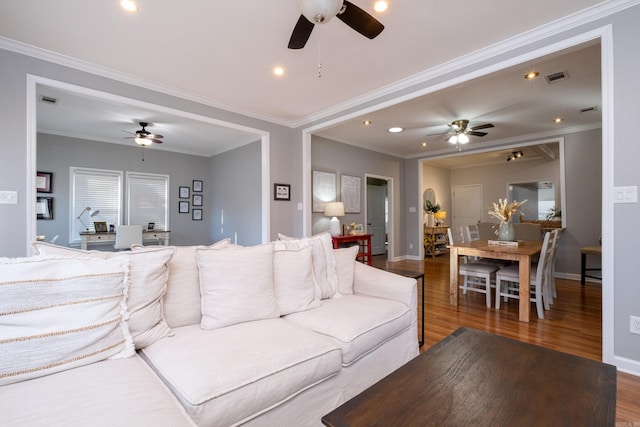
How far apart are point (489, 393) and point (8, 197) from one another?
3794 mm

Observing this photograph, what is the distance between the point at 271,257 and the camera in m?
1.88

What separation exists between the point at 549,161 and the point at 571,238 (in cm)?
310

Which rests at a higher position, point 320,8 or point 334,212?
point 320,8

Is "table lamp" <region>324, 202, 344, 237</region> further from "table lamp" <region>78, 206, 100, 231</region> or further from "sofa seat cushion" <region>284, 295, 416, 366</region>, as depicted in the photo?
"table lamp" <region>78, 206, 100, 231</region>

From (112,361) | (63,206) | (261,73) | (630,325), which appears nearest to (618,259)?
(630,325)

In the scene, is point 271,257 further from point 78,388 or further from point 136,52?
point 136,52

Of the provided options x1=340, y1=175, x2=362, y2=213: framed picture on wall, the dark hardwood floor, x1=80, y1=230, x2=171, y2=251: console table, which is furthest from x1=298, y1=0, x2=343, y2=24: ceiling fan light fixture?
x1=80, y1=230, x2=171, y2=251: console table

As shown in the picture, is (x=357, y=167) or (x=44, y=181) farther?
(x=357, y=167)

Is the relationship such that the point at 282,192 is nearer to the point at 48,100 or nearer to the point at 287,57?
the point at 287,57

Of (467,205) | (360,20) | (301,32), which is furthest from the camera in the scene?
(467,205)

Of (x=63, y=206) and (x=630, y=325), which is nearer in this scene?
(x=630, y=325)

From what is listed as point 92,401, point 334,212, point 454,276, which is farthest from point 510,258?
point 92,401

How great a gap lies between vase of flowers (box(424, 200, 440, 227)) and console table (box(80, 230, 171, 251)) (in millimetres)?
6468

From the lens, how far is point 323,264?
226 cm
